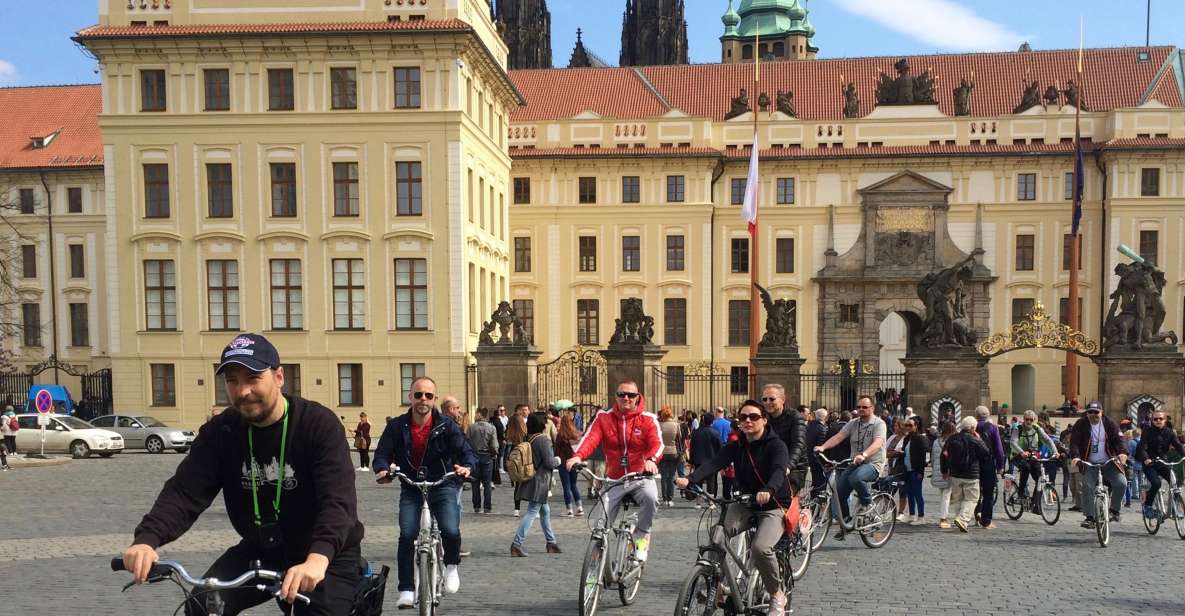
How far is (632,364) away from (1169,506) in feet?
53.6

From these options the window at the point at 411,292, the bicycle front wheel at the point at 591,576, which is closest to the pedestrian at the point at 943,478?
the bicycle front wheel at the point at 591,576

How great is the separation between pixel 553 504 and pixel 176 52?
22979 mm

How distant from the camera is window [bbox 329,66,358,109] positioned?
113 ft

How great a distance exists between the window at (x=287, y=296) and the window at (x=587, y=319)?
17744 mm

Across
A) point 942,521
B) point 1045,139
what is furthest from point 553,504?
point 1045,139

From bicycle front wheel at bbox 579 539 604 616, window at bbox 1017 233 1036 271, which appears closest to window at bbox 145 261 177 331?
bicycle front wheel at bbox 579 539 604 616

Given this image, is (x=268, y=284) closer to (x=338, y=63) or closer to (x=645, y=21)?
(x=338, y=63)

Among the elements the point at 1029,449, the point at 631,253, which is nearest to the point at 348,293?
the point at 631,253

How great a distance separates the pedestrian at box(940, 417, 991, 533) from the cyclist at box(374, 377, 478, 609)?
7.58 metres

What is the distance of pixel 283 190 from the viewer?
34.9m

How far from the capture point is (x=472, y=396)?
34.4m

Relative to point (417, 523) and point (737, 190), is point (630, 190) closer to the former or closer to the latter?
point (737, 190)

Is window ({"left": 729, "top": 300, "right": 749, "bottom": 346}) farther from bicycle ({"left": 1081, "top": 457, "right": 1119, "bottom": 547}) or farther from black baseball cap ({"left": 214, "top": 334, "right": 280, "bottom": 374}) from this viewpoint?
black baseball cap ({"left": 214, "top": 334, "right": 280, "bottom": 374})

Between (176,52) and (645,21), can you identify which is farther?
(645,21)
